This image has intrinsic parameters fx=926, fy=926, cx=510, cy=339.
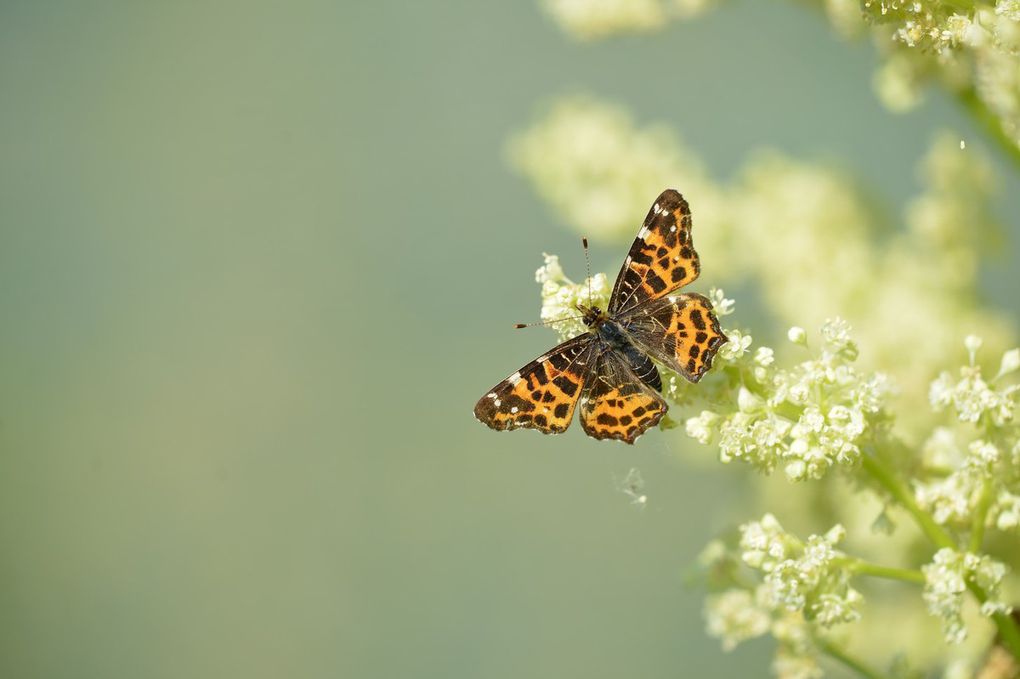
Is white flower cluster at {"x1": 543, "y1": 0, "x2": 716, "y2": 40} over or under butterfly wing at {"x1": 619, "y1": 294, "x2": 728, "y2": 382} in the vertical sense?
over

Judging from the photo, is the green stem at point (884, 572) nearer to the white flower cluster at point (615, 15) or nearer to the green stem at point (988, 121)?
the green stem at point (988, 121)

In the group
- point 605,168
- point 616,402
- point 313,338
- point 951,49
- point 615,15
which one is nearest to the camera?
point 951,49

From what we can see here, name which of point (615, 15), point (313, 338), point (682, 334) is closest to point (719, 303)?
point (682, 334)

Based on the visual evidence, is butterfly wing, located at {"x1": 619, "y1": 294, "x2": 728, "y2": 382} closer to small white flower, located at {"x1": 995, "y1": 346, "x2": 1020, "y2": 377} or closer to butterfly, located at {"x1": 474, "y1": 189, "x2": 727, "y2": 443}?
butterfly, located at {"x1": 474, "y1": 189, "x2": 727, "y2": 443}

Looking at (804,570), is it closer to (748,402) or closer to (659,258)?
(748,402)

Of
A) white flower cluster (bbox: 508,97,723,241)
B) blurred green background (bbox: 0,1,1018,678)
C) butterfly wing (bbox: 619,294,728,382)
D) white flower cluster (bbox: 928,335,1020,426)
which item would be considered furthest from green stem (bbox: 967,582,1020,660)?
blurred green background (bbox: 0,1,1018,678)

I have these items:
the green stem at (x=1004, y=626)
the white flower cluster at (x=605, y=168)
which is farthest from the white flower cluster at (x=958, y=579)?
the white flower cluster at (x=605, y=168)
